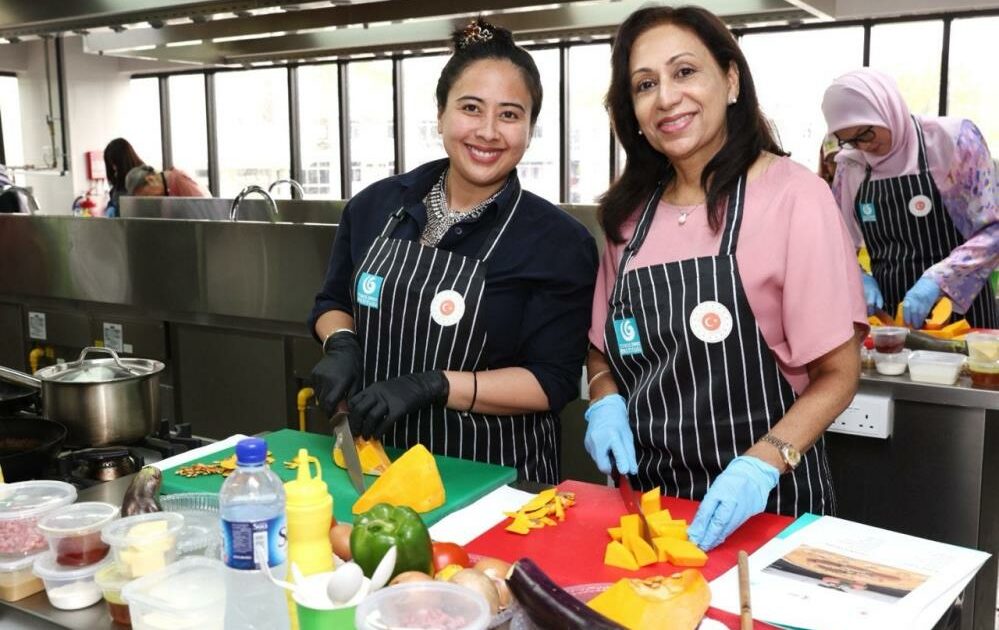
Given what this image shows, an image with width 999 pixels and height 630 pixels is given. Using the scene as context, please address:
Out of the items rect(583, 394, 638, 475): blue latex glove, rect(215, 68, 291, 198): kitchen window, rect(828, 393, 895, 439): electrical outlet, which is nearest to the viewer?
rect(583, 394, 638, 475): blue latex glove

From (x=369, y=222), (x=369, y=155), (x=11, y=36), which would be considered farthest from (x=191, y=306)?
(x=369, y=155)

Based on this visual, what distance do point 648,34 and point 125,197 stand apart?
4.84m

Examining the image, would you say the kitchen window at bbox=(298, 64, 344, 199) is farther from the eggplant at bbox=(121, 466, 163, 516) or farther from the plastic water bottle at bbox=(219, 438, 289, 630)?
the plastic water bottle at bbox=(219, 438, 289, 630)

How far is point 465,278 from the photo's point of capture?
1.77 metres

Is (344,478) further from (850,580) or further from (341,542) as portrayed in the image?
(850,580)

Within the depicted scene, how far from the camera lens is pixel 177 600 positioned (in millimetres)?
1025

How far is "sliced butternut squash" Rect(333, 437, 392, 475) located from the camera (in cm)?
159

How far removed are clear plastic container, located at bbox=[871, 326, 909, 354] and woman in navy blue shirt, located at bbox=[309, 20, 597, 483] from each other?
3.62 ft

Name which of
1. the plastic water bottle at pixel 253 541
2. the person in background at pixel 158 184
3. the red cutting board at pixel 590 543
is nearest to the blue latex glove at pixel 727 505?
the red cutting board at pixel 590 543

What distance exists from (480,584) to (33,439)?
109 centimetres

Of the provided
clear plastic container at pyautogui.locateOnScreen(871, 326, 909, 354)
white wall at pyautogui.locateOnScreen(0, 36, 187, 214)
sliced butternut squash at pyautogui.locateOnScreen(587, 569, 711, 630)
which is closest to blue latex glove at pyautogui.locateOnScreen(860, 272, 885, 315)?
clear plastic container at pyautogui.locateOnScreen(871, 326, 909, 354)

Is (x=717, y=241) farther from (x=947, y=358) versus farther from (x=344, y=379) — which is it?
(x=947, y=358)

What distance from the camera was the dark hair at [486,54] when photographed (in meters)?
1.78

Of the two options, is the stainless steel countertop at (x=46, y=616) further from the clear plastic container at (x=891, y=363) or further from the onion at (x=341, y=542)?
the clear plastic container at (x=891, y=363)
